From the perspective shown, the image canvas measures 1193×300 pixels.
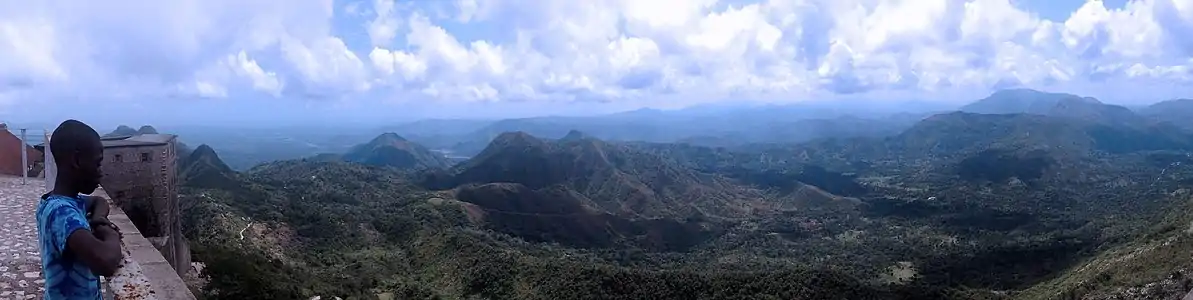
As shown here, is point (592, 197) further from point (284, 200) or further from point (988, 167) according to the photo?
point (988, 167)

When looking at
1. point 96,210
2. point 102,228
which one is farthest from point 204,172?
point 102,228

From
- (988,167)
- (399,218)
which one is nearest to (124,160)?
(399,218)

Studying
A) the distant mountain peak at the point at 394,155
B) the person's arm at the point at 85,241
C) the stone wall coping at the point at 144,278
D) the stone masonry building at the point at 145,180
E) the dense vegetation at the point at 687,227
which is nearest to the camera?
the person's arm at the point at 85,241

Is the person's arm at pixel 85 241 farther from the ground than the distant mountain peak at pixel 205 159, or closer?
farther from the ground

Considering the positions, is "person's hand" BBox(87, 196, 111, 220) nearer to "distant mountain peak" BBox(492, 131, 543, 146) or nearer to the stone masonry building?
the stone masonry building

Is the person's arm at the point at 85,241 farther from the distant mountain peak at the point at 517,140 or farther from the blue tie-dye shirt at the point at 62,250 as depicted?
the distant mountain peak at the point at 517,140

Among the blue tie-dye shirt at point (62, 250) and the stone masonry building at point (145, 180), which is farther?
the stone masonry building at point (145, 180)

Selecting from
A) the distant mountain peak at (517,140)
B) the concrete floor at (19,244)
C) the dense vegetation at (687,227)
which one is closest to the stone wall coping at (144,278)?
the concrete floor at (19,244)
